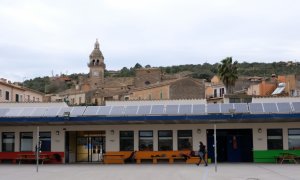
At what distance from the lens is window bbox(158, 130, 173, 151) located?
108 ft

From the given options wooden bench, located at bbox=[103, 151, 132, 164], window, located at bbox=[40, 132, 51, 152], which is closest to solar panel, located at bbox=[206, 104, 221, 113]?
wooden bench, located at bbox=[103, 151, 132, 164]

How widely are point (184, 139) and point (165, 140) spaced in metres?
1.30

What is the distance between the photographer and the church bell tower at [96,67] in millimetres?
115875

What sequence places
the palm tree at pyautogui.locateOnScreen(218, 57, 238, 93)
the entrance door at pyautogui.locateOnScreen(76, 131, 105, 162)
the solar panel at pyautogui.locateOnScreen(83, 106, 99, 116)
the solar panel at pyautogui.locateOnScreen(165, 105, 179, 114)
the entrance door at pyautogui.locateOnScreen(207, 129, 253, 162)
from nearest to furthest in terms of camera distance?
1. the solar panel at pyautogui.locateOnScreen(165, 105, 179, 114)
2. the solar panel at pyautogui.locateOnScreen(83, 106, 99, 116)
3. the entrance door at pyautogui.locateOnScreen(207, 129, 253, 162)
4. the entrance door at pyautogui.locateOnScreen(76, 131, 105, 162)
5. the palm tree at pyautogui.locateOnScreen(218, 57, 238, 93)

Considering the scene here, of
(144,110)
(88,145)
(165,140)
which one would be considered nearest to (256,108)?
(165,140)

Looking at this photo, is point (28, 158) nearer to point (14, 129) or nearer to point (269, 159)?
point (14, 129)

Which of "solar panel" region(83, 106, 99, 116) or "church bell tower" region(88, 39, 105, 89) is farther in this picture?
"church bell tower" region(88, 39, 105, 89)

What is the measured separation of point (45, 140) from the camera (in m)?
34.2

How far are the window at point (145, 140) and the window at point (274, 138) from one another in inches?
312

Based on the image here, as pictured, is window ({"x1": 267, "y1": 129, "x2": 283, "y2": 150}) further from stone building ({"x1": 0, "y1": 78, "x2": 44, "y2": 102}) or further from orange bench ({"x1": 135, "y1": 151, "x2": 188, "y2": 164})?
stone building ({"x1": 0, "y1": 78, "x2": 44, "y2": 102})

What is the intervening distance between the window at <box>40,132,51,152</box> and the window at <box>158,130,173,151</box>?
7.85 meters

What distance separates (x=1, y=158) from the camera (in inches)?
1344

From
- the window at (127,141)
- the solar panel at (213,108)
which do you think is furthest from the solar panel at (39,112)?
the solar panel at (213,108)

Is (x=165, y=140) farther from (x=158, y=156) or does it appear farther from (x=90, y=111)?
(x=90, y=111)
